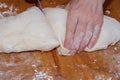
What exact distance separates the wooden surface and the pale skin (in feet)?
0.21

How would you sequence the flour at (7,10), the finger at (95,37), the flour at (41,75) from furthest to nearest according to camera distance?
the flour at (7,10) → the finger at (95,37) → the flour at (41,75)

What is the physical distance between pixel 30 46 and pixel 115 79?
43cm

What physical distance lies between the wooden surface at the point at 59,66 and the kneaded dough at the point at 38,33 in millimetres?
33

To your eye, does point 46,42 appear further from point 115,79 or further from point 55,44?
point 115,79

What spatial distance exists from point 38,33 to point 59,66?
19 centimetres

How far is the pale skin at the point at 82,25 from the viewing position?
1193 mm

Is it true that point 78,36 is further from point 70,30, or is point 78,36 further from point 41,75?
point 41,75

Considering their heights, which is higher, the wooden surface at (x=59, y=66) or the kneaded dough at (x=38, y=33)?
the kneaded dough at (x=38, y=33)

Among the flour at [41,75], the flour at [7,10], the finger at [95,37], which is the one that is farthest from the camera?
the flour at [7,10]

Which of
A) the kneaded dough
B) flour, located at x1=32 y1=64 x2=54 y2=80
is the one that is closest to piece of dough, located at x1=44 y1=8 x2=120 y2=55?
the kneaded dough

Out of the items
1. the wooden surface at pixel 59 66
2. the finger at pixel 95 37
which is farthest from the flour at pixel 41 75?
the finger at pixel 95 37

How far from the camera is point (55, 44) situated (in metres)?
1.18

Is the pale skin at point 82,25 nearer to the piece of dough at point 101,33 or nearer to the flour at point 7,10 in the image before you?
the piece of dough at point 101,33

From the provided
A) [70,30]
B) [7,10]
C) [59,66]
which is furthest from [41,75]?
[7,10]
